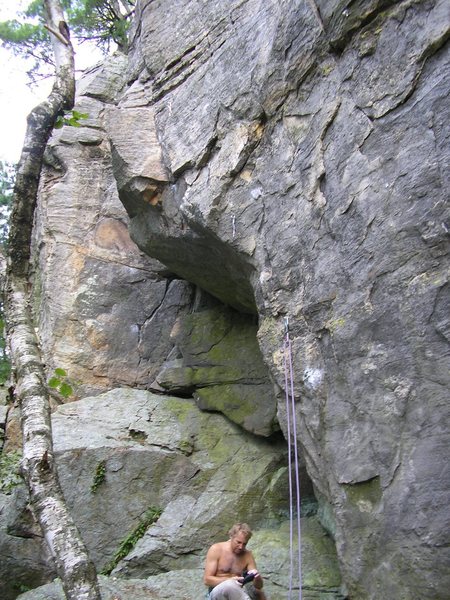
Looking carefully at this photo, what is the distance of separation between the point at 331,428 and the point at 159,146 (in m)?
4.54

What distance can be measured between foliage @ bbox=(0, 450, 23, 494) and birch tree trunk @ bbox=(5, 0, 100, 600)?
4.04 m

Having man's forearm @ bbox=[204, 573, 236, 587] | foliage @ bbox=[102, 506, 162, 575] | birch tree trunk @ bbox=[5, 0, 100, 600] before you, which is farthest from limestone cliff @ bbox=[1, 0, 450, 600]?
birch tree trunk @ bbox=[5, 0, 100, 600]

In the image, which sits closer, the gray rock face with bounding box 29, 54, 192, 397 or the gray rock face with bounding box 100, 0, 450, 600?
the gray rock face with bounding box 100, 0, 450, 600

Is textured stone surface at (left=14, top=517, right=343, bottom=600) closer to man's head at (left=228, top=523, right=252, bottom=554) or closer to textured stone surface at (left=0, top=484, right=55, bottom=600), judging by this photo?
man's head at (left=228, top=523, right=252, bottom=554)

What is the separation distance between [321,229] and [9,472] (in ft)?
17.7

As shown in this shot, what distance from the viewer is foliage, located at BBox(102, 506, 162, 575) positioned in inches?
291

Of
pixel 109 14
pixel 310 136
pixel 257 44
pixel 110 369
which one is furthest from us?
pixel 109 14

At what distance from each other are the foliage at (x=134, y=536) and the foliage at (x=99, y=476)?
2.20ft

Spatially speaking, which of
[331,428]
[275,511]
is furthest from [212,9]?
[275,511]

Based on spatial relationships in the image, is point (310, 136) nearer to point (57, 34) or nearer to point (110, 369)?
point (57, 34)

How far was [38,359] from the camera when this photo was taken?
4496 mm

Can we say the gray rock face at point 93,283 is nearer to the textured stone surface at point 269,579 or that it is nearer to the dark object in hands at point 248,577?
the textured stone surface at point 269,579

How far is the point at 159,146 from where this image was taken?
8469 mm

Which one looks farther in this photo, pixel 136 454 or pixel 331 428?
pixel 136 454
